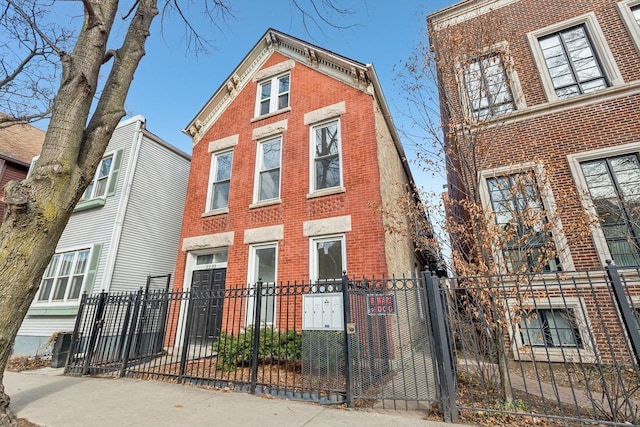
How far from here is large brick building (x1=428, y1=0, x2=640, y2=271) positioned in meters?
6.28

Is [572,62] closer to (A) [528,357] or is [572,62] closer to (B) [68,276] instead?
(A) [528,357]

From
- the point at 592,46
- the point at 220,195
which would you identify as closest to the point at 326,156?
the point at 220,195

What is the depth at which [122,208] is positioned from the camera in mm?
10992

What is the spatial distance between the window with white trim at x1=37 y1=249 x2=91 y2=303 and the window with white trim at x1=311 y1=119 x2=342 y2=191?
8.81 m

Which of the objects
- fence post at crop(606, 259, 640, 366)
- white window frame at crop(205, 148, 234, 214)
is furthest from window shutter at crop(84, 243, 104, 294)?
fence post at crop(606, 259, 640, 366)

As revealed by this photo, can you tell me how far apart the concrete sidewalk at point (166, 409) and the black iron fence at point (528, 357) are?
0.97 meters

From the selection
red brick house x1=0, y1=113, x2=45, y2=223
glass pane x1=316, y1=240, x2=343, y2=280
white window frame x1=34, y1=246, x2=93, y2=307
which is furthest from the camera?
red brick house x1=0, y1=113, x2=45, y2=223

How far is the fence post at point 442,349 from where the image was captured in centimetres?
396

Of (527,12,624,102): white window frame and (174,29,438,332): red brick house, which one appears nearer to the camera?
(527,12,624,102): white window frame

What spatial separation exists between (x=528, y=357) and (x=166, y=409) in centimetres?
684

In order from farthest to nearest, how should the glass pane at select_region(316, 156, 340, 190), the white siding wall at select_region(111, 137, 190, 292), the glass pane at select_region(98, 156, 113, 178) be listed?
1. the glass pane at select_region(98, 156, 113, 178)
2. the white siding wall at select_region(111, 137, 190, 292)
3. the glass pane at select_region(316, 156, 340, 190)

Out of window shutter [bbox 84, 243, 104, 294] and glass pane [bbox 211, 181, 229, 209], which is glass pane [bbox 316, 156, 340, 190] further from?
window shutter [bbox 84, 243, 104, 294]

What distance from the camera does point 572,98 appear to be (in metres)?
7.59

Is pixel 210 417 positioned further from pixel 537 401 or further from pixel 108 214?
pixel 108 214
